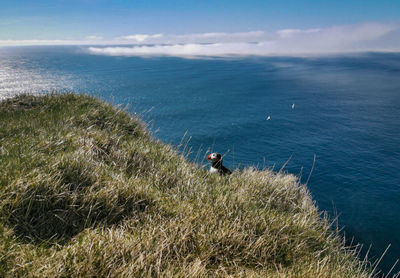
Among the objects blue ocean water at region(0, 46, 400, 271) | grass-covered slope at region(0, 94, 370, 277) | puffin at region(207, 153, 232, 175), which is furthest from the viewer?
blue ocean water at region(0, 46, 400, 271)

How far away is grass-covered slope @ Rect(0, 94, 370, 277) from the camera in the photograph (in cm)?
397

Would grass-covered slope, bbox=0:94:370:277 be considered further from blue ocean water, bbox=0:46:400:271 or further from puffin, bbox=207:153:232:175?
blue ocean water, bbox=0:46:400:271

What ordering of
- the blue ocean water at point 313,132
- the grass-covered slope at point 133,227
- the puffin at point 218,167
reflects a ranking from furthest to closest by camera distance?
1. the blue ocean water at point 313,132
2. the puffin at point 218,167
3. the grass-covered slope at point 133,227

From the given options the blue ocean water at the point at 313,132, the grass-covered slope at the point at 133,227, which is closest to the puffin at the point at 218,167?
the blue ocean water at the point at 313,132

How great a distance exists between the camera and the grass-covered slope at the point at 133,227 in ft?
13.0

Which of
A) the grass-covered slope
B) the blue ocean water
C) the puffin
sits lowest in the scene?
the blue ocean water

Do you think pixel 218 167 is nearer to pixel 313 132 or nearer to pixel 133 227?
pixel 133 227

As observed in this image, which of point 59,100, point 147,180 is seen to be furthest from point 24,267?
point 59,100

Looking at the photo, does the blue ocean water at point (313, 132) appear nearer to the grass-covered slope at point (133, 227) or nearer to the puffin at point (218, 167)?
the puffin at point (218, 167)

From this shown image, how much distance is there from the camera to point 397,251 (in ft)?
61.9

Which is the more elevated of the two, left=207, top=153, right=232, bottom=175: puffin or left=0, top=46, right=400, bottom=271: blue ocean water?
left=207, top=153, right=232, bottom=175: puffin

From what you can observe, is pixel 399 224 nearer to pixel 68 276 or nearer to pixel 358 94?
pixel 68 276

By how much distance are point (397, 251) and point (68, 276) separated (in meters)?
22.8

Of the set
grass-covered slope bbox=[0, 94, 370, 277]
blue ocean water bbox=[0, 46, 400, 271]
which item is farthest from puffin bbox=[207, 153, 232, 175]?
grass-covered slope bbox=[0, 94, 370, 277]
